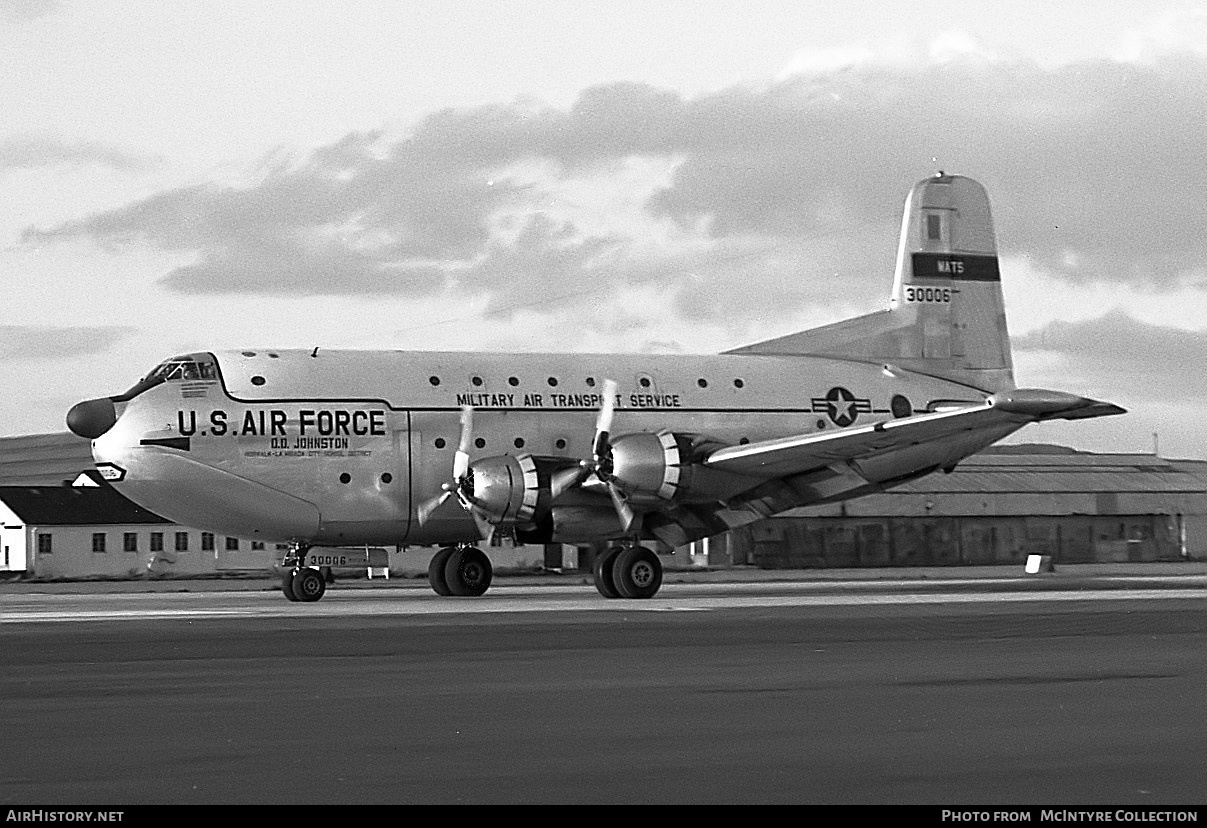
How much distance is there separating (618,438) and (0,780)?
2531 cm

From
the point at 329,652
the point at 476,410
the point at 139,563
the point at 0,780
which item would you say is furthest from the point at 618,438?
the point at 139,563

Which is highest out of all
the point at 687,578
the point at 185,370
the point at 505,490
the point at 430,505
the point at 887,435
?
the point at 185,370

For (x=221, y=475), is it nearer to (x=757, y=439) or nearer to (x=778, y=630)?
(x=757, y=439)

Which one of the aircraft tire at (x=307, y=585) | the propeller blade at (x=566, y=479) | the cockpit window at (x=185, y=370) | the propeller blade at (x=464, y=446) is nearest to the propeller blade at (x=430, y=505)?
the propeller blade at (x=464, y=446)

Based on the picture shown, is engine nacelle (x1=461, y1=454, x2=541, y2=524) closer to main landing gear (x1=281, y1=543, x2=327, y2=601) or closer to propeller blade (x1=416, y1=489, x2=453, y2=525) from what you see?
propeller blade (x1=416, y1=489, x2=453, y2=525)

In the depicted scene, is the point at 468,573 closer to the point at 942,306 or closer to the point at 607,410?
the point at 607,410

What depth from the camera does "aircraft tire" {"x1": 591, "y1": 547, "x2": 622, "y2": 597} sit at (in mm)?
35406

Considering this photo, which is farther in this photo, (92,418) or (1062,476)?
(1062,476)

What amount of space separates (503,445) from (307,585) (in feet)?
15.8

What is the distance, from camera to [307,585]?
116 feet

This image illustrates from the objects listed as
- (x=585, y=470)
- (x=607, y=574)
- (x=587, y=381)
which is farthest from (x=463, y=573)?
(x=587, y=381)

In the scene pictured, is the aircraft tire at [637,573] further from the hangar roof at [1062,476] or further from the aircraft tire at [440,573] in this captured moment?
the hangar roof at [1062,476]

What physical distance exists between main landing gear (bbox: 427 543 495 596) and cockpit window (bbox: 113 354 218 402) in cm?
645
